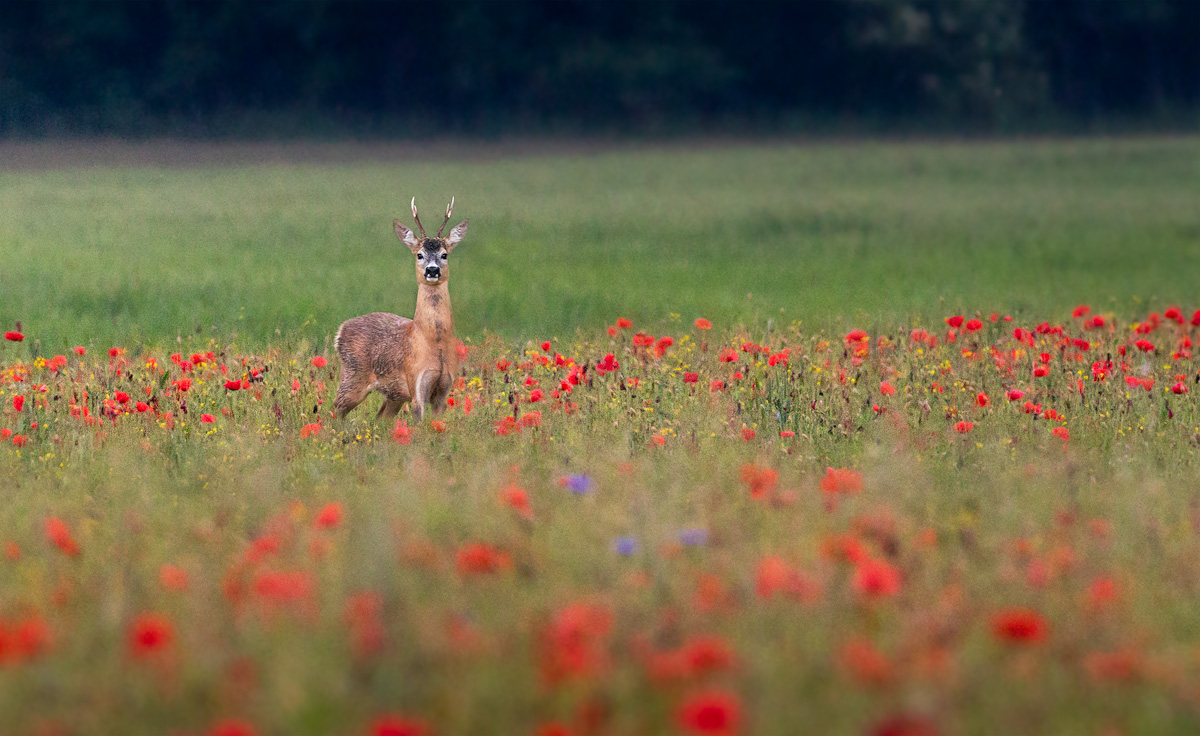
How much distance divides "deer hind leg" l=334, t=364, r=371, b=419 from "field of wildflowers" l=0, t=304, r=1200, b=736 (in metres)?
0.21

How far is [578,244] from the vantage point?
1872cm

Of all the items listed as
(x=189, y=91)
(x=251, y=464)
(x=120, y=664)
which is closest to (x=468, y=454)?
(x=251, y=464)

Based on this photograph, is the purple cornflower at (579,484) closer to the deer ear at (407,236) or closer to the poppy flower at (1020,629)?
the poppy flower at (1020,629)

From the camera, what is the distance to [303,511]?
4918mm

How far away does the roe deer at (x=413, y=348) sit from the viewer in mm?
6953

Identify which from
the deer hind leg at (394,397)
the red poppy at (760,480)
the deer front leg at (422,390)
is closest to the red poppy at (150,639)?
the red poppy at (760,480)

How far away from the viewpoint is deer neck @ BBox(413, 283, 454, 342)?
280 inches

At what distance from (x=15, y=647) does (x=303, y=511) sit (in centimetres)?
193

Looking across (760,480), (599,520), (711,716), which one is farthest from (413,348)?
(711,716)

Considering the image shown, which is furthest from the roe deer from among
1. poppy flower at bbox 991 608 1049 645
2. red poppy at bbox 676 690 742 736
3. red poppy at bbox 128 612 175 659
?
red poppy at bbox 676 690 742 736

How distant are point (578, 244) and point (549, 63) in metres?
19.0

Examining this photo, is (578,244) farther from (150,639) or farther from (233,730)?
(233,730)

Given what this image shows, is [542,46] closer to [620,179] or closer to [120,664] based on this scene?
[620,179]

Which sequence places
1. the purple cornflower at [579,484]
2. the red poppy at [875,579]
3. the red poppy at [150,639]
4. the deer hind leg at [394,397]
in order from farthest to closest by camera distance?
the deer hind leg at [394,397]
the purple cornflower at [579,484]
the red poppy at [875,579]
the red poppy at [150,639]
